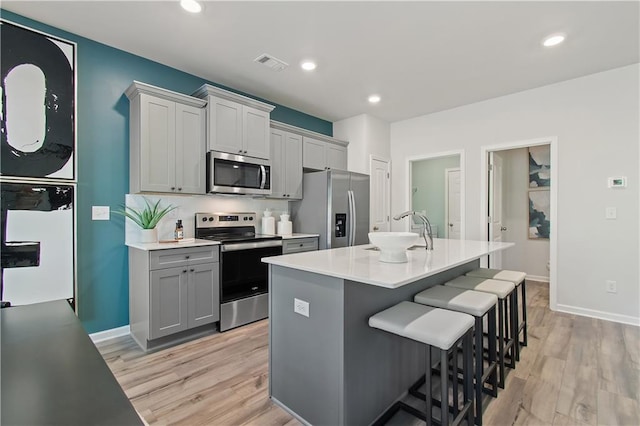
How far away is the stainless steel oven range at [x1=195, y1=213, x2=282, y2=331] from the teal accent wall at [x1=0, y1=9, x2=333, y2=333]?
2.65 ft

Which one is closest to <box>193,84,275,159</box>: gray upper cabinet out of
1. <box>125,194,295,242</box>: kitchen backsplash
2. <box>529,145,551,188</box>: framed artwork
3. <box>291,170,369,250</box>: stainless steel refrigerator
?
<box>125,194,295,242</box>: kitchen backsplash

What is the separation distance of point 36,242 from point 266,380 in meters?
2.12

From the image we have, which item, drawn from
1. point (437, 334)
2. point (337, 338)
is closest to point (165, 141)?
point (337, 338)

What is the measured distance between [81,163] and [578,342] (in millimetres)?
4692

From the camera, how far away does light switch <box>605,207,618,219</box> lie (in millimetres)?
3240

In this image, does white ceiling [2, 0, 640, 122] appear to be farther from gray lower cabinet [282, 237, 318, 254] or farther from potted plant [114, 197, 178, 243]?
gray lower cabinet [282, 237, 318, 254]

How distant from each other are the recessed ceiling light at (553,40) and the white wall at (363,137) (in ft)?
7.84

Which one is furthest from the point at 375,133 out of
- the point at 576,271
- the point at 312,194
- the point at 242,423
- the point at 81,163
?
the point at 242,423

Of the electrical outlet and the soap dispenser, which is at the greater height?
the soap dispenser

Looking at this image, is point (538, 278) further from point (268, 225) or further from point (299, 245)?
point (268, 225)

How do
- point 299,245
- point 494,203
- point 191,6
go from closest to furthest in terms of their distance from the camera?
1. point 191,6
2. point 299,245
3. point 494,203

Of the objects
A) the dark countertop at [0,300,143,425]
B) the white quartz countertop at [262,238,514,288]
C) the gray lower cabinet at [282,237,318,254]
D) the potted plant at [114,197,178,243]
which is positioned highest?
the potted plant at [114,197,178,243]

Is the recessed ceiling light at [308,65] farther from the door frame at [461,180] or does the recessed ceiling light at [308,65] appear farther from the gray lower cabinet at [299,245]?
the door frame at [461,180]

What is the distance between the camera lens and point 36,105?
238 centimetres
